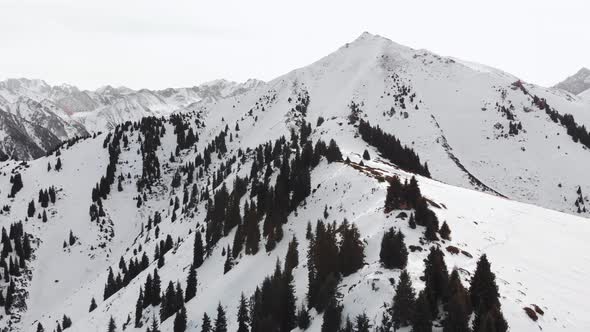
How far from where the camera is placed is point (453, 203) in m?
59.6

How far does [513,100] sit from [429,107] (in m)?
35.1

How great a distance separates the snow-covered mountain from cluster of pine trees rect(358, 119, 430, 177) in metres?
0.54

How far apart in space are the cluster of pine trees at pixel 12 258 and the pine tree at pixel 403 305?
5019 inches

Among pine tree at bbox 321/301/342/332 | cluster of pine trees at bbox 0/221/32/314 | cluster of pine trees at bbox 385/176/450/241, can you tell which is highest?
cluster of pine trees at bbox 385/176/450/241

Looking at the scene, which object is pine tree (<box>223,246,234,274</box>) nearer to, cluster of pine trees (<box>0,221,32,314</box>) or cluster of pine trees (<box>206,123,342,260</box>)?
cluster of pine trees (<box>206,123,342,260</box>)

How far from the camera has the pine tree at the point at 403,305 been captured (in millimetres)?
31477

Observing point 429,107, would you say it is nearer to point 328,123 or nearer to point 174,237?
point 328,123

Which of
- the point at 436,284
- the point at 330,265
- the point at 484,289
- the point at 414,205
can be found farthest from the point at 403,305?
the point at 414,205

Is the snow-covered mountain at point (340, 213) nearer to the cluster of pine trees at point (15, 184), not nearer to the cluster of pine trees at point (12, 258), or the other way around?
the cluster of pine trees at point (15, 184)

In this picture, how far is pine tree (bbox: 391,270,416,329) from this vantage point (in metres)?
31.5

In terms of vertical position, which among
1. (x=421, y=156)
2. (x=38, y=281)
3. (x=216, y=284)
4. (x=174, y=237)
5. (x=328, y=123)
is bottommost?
(x=38, y=281)

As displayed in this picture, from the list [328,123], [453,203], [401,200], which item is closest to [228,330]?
[401,200]

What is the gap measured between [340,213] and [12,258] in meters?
125

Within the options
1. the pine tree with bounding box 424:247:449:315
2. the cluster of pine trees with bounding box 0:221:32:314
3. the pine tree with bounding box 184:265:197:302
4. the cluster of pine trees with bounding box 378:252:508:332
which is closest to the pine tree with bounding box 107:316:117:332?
the pine tree with bounding box 184:265:197:302
